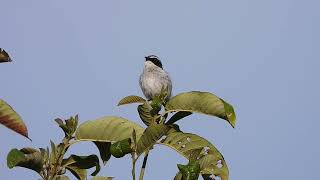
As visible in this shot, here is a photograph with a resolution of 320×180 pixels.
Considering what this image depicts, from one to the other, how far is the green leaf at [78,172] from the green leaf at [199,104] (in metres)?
0.87

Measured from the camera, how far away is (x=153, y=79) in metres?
9.72

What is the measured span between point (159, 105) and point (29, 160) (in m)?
1.12

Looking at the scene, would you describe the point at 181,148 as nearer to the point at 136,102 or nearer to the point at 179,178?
the point at 179,178

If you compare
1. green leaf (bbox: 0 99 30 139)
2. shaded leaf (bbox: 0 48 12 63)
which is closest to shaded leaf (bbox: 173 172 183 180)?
green leaf (bbox: 0 99 30 139)

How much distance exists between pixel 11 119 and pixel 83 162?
2.41ft

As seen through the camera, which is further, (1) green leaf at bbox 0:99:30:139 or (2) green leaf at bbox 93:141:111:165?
(2) green leaf at bbox 93:141:111:165

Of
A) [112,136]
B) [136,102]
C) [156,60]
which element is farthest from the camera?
[156,60]

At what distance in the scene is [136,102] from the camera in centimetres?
548

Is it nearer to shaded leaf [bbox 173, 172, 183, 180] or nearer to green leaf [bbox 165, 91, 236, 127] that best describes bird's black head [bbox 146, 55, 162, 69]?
green leaf [bbox 165, 91, 236, 127]

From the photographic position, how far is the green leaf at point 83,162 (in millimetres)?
4508

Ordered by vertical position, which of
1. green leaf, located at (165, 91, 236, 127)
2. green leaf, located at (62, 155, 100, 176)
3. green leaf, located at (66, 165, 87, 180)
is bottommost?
green leaf, located at (66, 165, 87, 180)

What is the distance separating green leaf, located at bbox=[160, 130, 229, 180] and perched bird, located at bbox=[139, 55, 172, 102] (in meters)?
3.76

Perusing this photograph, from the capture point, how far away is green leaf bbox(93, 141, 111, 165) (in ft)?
15.3

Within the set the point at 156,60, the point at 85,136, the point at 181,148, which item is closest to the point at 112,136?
the point at 85,136
